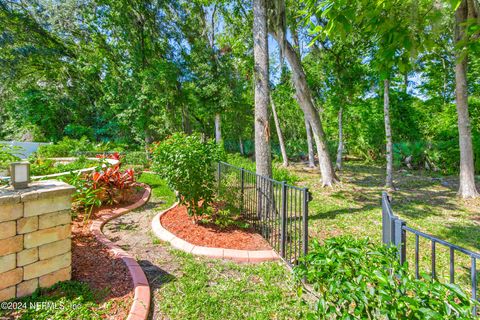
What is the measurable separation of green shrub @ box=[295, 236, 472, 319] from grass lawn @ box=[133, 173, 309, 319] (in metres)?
0.68

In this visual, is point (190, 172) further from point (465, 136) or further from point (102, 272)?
point (465, 136)

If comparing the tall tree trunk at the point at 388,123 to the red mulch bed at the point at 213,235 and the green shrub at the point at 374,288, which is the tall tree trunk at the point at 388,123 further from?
the green shrub at the point at 374,288

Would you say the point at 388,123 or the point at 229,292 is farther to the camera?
the point at 388,123

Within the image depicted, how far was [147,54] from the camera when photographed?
14047mm

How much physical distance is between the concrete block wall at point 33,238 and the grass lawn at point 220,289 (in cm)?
94

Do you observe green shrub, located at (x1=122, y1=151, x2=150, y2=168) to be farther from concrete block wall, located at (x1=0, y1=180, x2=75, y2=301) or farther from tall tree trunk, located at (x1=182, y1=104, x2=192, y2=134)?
concrete block wall, located at (x1=0, y1=180, x2=75, y2=301)

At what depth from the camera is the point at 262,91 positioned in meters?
4.65

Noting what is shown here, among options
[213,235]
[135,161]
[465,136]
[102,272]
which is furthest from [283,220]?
[135,161]

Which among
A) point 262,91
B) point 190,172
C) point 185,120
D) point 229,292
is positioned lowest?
point 229,292

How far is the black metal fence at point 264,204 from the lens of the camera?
10.1 ft

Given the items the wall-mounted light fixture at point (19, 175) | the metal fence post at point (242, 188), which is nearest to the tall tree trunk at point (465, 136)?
the metal fence post at point (242, 188)

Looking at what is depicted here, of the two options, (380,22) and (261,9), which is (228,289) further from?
(261,9)

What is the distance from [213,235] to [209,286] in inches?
44.6

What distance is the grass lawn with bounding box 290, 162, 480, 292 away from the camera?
12.2 feet
